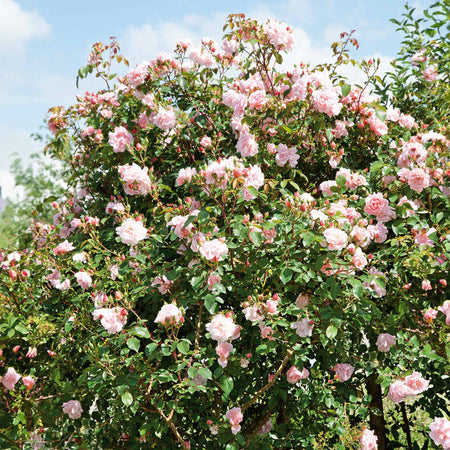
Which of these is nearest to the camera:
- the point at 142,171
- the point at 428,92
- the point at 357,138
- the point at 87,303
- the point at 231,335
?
the point at 231,335

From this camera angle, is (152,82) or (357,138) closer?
(152,82)

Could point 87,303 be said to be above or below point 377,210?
below

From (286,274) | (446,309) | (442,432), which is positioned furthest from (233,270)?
(442,432)

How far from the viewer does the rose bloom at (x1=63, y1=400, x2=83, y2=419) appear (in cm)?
306

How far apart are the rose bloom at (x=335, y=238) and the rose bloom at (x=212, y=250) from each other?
485mm

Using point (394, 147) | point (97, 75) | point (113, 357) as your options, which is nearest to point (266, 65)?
point (394, 147)

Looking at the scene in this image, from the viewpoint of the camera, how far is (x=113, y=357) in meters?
2.68

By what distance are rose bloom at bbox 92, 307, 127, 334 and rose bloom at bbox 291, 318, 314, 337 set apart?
0.87m

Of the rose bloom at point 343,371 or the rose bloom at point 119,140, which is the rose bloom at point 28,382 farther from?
the rose bloom at point 343,371

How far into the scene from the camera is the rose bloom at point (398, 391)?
272cm

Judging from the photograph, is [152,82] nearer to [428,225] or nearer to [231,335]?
[231,335]

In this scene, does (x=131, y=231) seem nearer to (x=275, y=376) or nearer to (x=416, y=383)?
(x=275, y=376)

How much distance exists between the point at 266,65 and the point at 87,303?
1.94 m

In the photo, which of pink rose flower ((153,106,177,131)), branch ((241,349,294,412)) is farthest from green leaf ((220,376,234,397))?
pink rose flower ((153,106,177,131))
